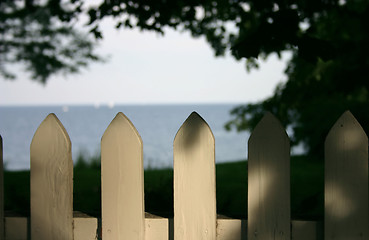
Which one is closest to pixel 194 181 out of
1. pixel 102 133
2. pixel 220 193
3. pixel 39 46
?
pixel 220 193

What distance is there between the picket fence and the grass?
79 millimetres

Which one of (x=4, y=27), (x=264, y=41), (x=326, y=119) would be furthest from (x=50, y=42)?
(x=264, y=41)

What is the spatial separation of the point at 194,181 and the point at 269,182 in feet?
0.90

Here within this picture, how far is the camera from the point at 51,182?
1.61 m

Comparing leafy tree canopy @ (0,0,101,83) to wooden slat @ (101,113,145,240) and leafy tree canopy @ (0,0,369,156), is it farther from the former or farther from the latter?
wooden slat @ (101,113,145,240)

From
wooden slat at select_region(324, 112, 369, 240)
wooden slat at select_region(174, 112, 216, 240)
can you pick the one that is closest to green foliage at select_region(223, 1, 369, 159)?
wooden slat at select_region(324, 112, 369, 240)

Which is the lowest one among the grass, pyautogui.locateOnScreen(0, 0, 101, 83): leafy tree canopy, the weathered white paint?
the weathered white paint

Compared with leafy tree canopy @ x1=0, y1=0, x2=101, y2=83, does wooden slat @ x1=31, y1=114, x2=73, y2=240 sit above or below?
below

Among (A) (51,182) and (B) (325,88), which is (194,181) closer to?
(A) (51,182)

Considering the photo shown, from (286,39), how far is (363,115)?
3.61m

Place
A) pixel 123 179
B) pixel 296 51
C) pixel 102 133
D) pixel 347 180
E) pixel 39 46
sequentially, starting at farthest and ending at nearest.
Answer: pixel 102 133 → pixel 39 46 → pixel 296 51 → pixel 123 179 → pixel 347 180

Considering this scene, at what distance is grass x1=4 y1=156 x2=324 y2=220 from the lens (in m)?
2.52

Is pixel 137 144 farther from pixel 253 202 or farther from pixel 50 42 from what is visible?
pixel 50 42

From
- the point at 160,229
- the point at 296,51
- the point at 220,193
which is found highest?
the point at 296,51
